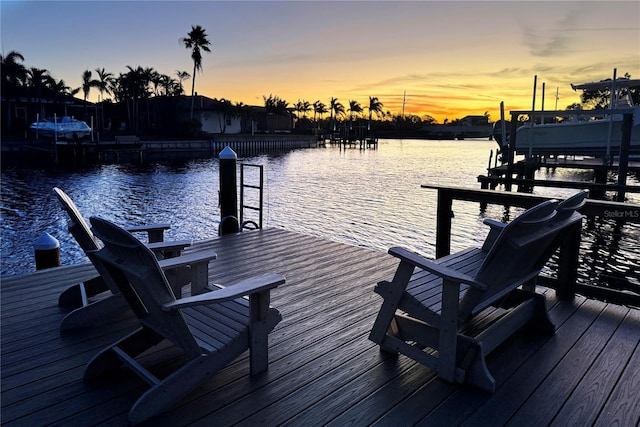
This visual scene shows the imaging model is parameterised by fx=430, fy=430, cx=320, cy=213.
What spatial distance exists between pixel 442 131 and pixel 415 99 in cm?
1060

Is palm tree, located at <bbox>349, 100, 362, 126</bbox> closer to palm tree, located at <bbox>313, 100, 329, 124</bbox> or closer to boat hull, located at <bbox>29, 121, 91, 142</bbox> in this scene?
palm tree, located at <bbox>313, 100, 329, 124</bbox>

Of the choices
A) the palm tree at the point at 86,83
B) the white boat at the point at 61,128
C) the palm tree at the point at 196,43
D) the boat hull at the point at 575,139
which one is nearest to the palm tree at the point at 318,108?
the palm tree at the point at 196,43

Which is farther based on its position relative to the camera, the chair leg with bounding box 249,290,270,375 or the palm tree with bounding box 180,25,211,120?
the palm tree with bounding box 180,25,211,120

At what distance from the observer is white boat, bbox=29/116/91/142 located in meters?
35.3

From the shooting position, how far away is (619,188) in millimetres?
10805

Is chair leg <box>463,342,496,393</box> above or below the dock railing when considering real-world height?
below

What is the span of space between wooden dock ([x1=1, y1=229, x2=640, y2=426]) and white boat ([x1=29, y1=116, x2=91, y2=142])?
37.3 metres

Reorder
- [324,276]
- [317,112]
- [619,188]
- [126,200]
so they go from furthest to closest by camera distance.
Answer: [317,112], [126,200], [619,188], [324,276]

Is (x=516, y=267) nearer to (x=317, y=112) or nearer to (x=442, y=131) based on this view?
(x=317, y=112)

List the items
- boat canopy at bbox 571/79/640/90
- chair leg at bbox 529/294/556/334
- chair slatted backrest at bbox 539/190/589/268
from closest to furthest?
chair slatted backrest at bbox 539/190/589/268 → chair leg at bbox 529/294/556/334 → boat canopy at bbox 571/79/640/90

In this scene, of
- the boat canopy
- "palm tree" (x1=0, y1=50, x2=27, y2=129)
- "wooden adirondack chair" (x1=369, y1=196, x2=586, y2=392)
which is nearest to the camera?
"wooden adirondack chair" (x1=369, y1=196, x2=586, y2=392)

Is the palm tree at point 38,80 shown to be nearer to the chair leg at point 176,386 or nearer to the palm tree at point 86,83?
the palm tree at point 86,83

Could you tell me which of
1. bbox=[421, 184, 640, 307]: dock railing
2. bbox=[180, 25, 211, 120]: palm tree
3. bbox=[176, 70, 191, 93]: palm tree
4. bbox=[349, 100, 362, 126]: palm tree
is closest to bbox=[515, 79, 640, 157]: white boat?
bbox=[421, 184, 640, 307]: dock railing

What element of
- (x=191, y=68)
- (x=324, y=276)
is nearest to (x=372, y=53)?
(x=324, y=276)
